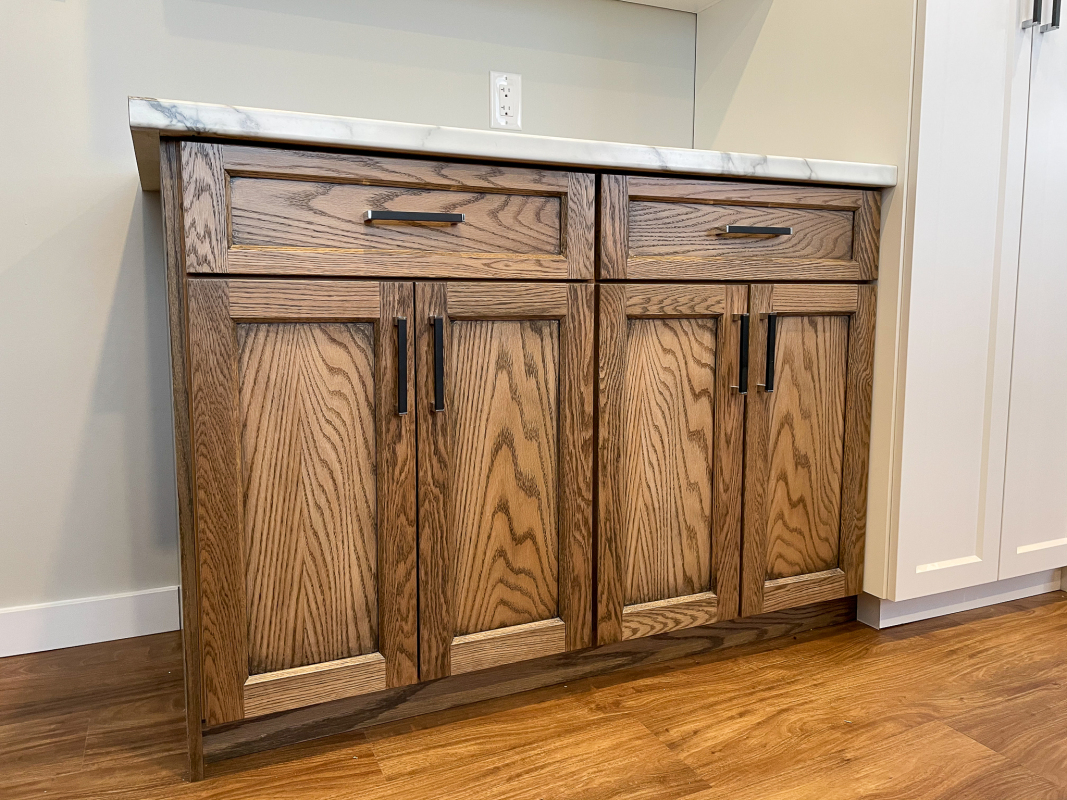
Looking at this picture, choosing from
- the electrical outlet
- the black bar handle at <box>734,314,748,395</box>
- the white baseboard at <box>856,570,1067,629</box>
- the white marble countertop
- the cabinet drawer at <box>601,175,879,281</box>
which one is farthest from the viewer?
the electrical outlet

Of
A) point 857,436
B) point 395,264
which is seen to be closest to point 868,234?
point 857,436

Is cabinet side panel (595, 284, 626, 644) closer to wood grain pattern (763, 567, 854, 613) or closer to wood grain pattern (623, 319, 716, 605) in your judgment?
wood grain pattern (623, 319, 716, 605)

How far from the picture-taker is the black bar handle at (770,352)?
1479mm

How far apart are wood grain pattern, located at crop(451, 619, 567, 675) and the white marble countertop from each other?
0.75 metres

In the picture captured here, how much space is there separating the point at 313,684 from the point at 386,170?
2.46 feet

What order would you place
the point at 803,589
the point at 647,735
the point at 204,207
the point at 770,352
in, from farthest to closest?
the point at 803,589
the point at 770,352
the point at 647,735
the point at 204,207

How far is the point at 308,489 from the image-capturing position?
1165 millimetres

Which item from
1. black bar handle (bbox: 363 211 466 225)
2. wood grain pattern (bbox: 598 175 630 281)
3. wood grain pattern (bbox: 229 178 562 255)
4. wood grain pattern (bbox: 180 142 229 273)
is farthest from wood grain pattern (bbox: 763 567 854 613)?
wood grain pattern (bbox: 180 142 229 273)

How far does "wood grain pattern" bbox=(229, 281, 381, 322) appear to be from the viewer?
1.08 m

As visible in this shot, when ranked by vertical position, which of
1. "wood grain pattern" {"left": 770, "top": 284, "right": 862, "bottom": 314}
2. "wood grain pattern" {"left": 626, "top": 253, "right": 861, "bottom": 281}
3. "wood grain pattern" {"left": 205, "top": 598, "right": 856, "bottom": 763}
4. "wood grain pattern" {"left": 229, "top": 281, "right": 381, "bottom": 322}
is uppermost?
"wood grain pattern" {"left": 626, "top": 253, "right": 861, "bottom": 281}

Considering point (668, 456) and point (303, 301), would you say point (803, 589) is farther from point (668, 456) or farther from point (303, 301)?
point (303, 301)

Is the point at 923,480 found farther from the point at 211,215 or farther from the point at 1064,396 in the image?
the point at 211,215

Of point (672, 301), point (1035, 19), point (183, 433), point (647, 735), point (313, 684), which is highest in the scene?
point (1035, 19)

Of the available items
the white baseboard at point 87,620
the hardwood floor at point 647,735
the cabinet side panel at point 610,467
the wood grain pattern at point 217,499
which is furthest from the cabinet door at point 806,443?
the white baseboard at point 87,620
